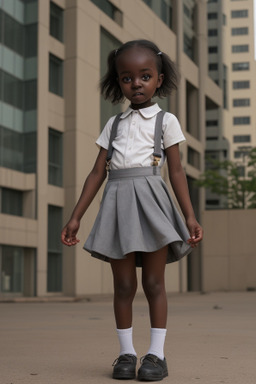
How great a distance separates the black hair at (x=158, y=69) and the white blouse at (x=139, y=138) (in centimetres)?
21

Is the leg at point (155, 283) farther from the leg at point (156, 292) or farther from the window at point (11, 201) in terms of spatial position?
the window at point (11, 201)

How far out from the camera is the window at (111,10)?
30.0 metres

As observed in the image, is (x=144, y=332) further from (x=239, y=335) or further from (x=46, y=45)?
(x=46, y=45)

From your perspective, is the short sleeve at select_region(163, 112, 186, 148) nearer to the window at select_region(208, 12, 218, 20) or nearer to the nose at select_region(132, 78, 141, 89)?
the nose at select_region(132, 78, 141, 89)

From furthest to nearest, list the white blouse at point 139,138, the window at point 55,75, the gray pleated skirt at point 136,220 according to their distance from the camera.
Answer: the window at point 55,75, the white blouse at point 139,138, the gray pleated skirt at point 136,220

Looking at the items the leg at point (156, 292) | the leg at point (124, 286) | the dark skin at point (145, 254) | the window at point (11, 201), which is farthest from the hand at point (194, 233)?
the window at point (11, 201)

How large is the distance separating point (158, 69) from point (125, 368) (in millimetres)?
1694

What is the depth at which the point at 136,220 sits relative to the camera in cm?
392

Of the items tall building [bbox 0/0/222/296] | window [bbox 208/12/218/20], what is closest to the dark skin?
tall building [bbox 0/0/222/296]

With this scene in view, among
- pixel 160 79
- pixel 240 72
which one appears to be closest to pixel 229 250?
pixel 160 79

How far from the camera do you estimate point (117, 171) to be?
4.12 meters

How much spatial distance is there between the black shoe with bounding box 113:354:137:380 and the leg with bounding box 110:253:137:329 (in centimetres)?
19

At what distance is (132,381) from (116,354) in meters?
1.20

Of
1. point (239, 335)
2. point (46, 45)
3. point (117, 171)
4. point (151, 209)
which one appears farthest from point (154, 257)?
point (46, 45)
